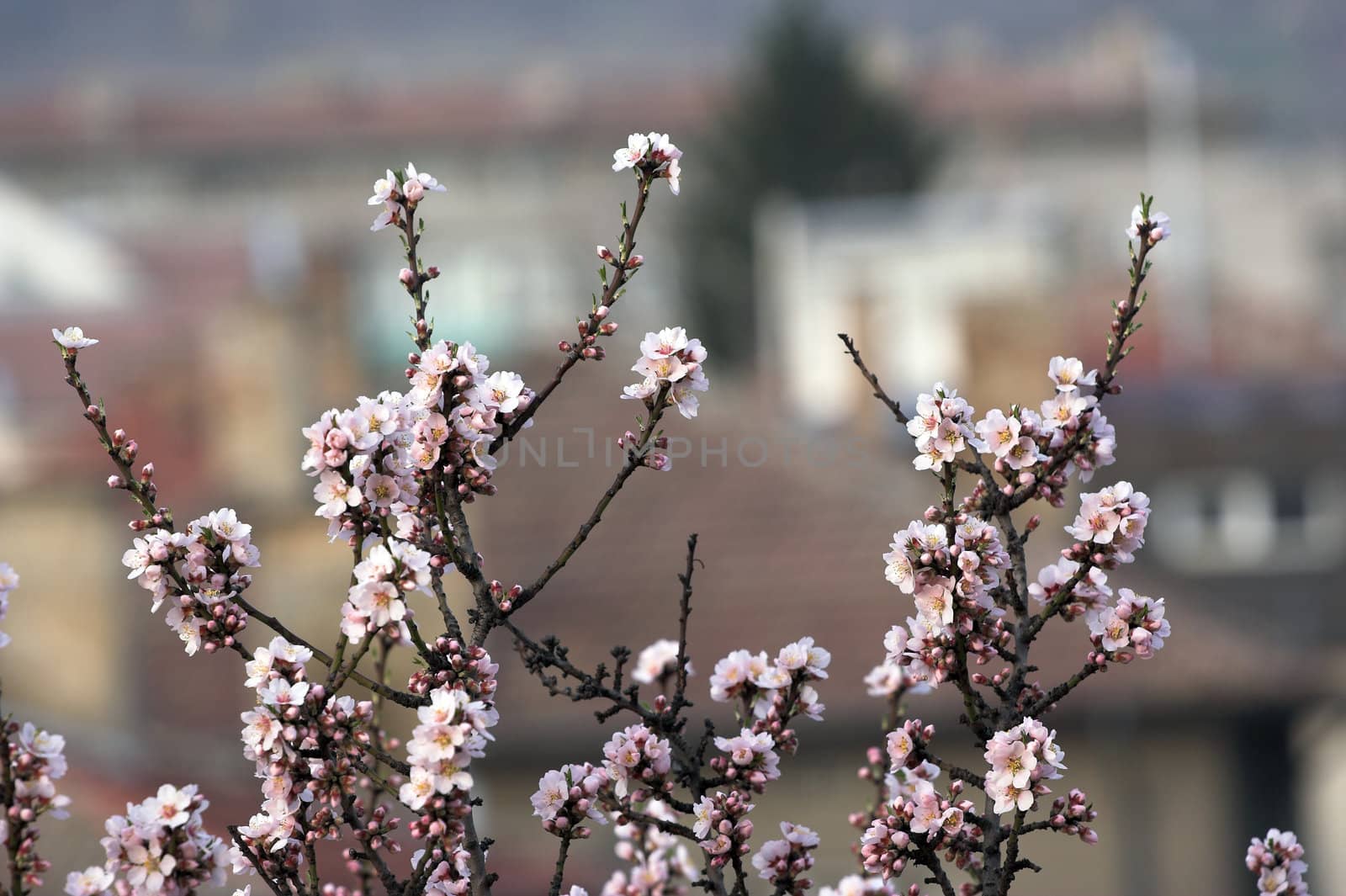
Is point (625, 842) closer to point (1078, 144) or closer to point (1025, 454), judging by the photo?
point (1025, 454)

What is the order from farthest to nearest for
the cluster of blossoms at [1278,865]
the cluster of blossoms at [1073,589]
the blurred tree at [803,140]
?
the blurred tree at [803,140], the cluster of blossoms at [1278,865], the cluster of blossoms at [1073,589]

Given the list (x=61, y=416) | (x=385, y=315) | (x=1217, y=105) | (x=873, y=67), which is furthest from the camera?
(x=1217, y=105)

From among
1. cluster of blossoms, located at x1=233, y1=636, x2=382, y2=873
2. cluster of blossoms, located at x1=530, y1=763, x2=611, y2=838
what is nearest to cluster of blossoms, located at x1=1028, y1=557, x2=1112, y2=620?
cluster of blossoms, located at x1=530, y1=763, x2=611, y2=838

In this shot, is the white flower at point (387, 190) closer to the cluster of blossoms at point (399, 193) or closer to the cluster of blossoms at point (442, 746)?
the cluster of blossoms at point (399, 193)

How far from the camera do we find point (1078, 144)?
6681 centimetres

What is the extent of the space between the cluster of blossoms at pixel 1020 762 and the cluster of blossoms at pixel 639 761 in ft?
1.52

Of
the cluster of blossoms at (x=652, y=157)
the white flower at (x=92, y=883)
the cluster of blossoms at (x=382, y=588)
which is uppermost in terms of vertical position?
the cluster of blossoms at (x=652, y=157)

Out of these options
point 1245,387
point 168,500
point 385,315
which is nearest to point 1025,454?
point 168,500

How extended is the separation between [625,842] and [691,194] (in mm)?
48724

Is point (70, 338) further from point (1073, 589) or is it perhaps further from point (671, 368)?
point (1073, 589)

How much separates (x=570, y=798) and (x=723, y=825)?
22cm

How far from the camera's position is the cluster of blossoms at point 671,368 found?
8.78 ft

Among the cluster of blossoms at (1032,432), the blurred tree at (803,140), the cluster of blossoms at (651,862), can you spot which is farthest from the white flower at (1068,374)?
the blurred tree at (803,140)

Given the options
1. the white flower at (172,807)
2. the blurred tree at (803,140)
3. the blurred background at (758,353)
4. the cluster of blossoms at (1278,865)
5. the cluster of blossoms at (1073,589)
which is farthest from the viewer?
the blurred tree at (803,140)
